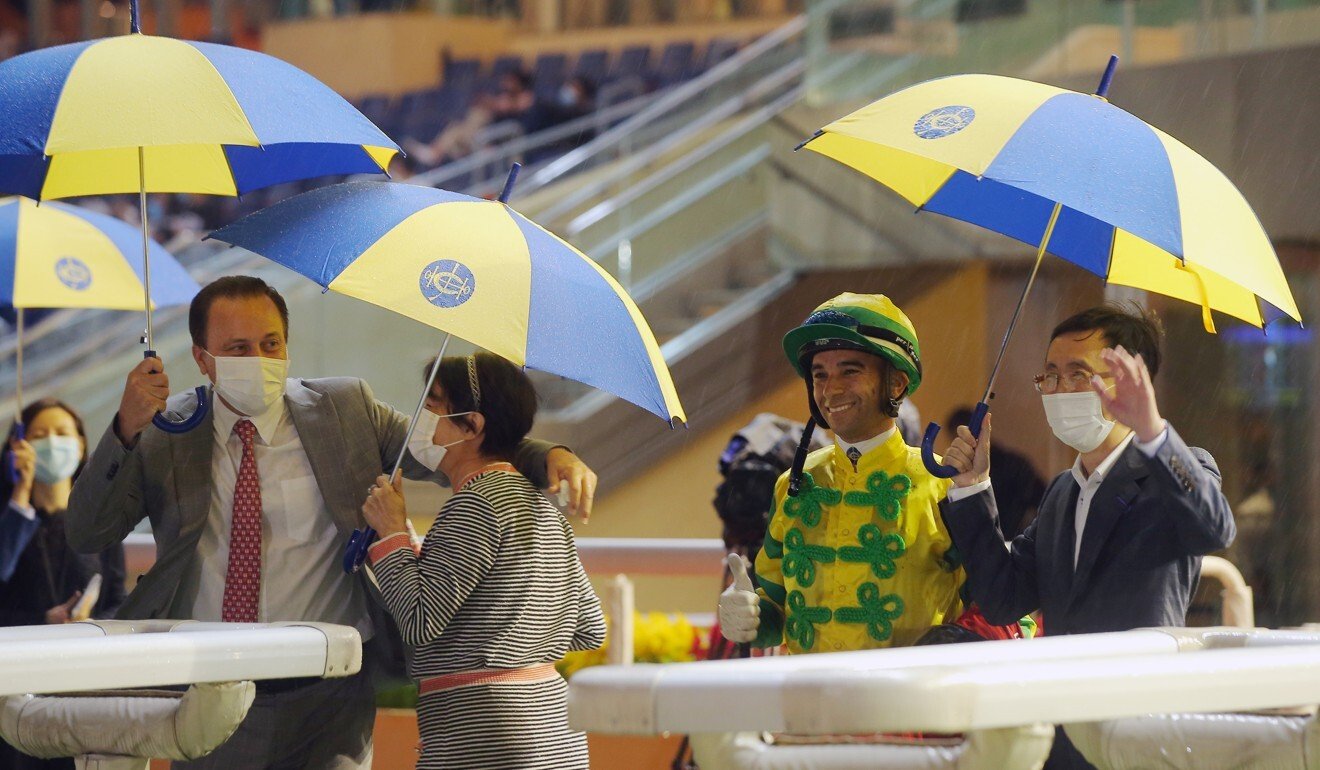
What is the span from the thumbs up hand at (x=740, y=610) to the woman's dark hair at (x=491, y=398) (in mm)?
596

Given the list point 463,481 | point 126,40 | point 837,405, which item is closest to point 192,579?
point 463,481

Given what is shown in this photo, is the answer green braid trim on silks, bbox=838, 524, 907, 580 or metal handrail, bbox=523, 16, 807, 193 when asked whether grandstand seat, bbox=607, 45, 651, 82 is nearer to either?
metal handrail, bbox=523, 16, 807, 193

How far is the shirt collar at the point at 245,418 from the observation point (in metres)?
3.70

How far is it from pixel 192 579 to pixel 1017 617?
1.66 meters

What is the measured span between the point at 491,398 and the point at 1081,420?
3.78ft

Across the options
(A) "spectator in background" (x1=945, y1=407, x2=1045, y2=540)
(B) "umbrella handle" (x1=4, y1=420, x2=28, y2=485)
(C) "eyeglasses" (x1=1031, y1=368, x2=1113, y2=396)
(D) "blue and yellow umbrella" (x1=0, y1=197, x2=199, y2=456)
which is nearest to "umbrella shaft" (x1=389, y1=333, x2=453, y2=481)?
(C) "eyeglasses" (x1=1031, y1=368, x2=1113, y2=396)

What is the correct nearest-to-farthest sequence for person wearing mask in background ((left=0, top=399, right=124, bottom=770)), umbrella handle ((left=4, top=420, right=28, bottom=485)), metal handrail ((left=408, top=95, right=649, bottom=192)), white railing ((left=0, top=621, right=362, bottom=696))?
white railing ((left=0, top=621, right=362, bottom=696)) < person wearing mask in background ((left=0, top=399, right=124, bottom=770)) < umbrella handle ((left=4, top=420, right=28, bottom=485)) < metal handrail ((left=408, top=95, right=649, bottom=192))

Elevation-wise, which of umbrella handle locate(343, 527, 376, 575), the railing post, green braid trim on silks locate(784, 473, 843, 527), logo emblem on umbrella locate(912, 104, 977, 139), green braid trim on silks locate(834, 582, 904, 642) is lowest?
the railing post

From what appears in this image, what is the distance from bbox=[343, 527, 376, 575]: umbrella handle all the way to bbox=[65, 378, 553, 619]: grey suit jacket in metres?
0.14

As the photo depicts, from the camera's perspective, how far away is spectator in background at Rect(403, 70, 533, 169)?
15133 millimetres

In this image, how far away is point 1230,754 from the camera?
8.29 feet

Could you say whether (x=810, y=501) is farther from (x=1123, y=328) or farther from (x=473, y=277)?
(x=473, y=277)

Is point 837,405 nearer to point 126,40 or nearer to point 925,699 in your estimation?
point 925,699

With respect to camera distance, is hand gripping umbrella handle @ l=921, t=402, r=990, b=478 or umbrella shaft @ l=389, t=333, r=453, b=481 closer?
hand gripping umbrella handle @ l=921, t=402, r=990, b=478
